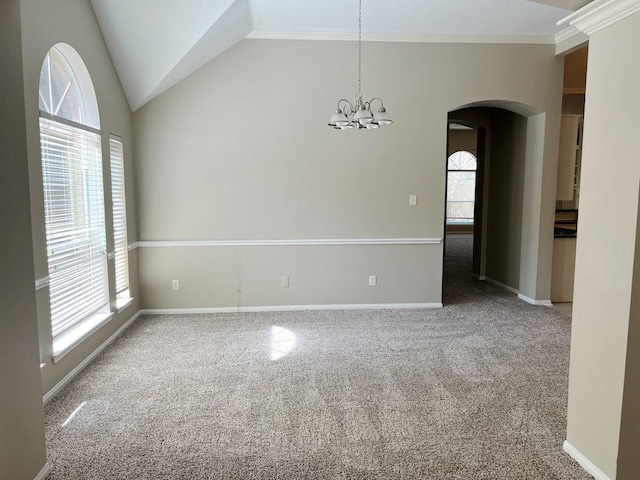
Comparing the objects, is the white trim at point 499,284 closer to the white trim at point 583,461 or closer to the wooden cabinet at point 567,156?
the wooden cabinet at point 567,156

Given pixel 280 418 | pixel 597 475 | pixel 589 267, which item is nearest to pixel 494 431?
pixel 597 475

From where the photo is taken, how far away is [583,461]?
87.1 inches

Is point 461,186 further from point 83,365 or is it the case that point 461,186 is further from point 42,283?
A: point 42,283

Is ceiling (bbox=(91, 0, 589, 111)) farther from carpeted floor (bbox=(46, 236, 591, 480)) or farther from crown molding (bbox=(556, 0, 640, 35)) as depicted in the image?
carpeted floor (bbox=(46, 236, 591, 480))

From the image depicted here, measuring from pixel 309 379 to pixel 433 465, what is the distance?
1216mm

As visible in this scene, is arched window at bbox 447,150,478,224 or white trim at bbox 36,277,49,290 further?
arched window at bbox 447,150,478,224

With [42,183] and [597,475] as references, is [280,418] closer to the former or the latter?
[597,475]

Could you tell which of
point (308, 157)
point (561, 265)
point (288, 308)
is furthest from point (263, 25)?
point (561, 265)

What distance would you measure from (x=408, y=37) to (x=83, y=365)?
4555 mm

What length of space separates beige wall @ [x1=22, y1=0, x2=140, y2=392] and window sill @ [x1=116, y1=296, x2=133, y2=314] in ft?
0.22

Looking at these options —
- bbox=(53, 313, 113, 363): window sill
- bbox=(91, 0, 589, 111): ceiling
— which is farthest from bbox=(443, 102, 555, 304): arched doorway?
bbox=(53, 313, 113, 363): window sill

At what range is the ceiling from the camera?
3.72 m

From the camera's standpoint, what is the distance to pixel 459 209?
13.3m

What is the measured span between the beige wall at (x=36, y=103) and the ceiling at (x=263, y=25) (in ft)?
0.71
